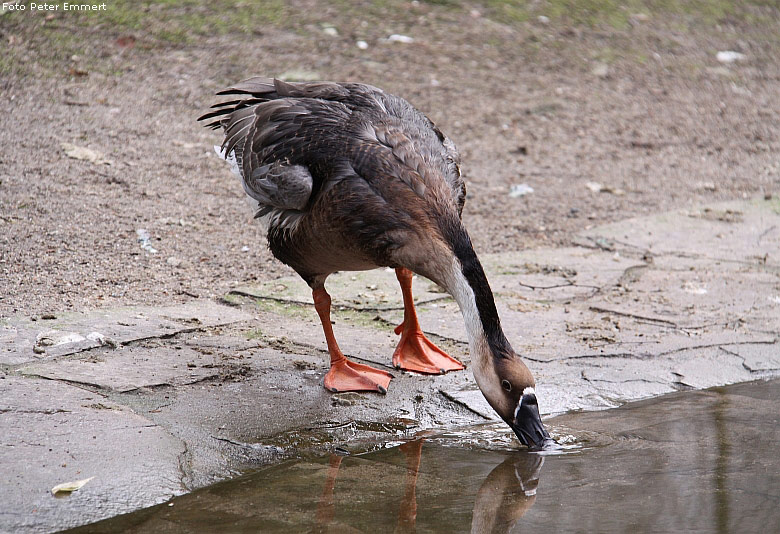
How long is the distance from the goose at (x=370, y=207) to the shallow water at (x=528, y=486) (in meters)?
0.28

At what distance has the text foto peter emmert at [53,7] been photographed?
348 inches

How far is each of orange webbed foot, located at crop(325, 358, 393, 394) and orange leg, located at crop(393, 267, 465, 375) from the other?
0.16 meters

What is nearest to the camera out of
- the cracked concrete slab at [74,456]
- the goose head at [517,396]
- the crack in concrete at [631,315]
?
the cracked concrete slab at [74,456]

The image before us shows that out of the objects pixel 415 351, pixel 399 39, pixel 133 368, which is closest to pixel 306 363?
pixel 415 351

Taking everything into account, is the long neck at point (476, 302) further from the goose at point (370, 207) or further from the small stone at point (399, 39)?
the small stone at point (399, 39)

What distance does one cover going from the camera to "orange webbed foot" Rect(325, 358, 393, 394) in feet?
13.7

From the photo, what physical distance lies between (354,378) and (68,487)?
158 cm

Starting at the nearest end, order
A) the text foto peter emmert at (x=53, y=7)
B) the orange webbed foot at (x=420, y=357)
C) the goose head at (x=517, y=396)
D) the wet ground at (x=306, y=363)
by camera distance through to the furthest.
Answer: the wet ground at (x=306, y=363), the goose head at (x=517, y=396), the orange webbed foot at (x=420, y=357), the text foto peter emmert at (x=53, y=7)

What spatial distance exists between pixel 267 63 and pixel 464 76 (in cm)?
223

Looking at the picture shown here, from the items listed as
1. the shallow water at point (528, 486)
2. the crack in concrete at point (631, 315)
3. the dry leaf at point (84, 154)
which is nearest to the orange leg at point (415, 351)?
the shallow water at point (528, 486)

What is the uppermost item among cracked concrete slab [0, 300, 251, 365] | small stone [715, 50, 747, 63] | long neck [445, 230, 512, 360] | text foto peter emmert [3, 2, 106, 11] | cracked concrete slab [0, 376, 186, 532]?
text foto peter emmert [3, 2, 106, 11]

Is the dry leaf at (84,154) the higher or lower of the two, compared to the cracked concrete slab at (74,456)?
lower

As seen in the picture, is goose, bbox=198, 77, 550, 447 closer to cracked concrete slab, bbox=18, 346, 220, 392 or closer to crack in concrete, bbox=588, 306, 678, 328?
cracked concrete slab, bbox=18, 346, 220, 392

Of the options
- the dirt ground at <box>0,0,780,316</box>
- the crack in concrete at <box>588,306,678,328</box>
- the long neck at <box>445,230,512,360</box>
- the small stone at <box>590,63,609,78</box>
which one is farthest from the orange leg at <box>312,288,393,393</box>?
the small stone at <box>590,63,609,78</box>
